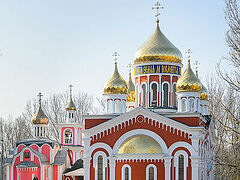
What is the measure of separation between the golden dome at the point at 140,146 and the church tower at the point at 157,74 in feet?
10.4

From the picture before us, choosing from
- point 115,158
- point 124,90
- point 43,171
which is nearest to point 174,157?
point 115,158

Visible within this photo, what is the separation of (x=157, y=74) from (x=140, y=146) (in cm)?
498

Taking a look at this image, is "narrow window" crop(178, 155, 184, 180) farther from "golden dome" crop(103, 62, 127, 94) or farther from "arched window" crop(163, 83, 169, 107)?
"golden dome" crop(103, 62, 127, 94)

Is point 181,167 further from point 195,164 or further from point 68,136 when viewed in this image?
point 68,136

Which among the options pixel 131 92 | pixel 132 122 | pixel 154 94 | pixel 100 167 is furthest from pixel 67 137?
pixel 132 122

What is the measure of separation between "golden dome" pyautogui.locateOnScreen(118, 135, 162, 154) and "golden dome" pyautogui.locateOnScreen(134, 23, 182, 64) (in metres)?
4.96

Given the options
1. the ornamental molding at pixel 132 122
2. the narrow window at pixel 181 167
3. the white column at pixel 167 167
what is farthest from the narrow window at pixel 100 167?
the narrow window at pixel 181 167

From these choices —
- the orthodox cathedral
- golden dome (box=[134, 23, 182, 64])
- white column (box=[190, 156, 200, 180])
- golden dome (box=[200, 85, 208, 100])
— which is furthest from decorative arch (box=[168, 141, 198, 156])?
golden dome (box=[200, 85, 208, 100])

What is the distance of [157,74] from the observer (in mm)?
28250

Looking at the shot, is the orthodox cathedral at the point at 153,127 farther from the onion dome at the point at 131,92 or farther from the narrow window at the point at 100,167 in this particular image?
the onion dome at the point at 131,92

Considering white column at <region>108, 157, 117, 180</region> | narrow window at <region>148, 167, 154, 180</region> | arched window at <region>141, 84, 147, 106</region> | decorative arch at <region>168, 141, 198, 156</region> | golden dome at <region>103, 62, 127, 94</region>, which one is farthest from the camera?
arched window at <region>141, 84, 147, 106</region>

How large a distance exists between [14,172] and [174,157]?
1299cm

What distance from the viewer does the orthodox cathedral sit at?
24.6 m

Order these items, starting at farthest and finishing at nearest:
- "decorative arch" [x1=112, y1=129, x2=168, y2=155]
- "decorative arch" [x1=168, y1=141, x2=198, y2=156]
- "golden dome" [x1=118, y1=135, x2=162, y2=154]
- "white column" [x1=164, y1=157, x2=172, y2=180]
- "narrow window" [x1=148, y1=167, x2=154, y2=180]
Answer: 1. "decorative arch" [x1=112, y1=129, x2=168, y2=155]
2. "golden dome" [x1=118, y1=135, x2=162, y2=154]
3. "narrow window" [x1=148, y1=167, x2=154, y2=180]
4. "white column" [x1=164, y1=157, x2=172, y2=180]
5. "decorative arch" [x1=168, y1=141, x2=198, y2=156]
